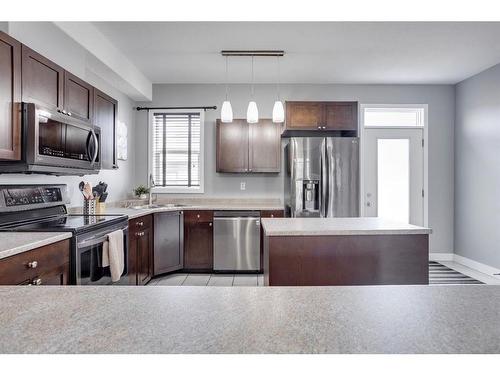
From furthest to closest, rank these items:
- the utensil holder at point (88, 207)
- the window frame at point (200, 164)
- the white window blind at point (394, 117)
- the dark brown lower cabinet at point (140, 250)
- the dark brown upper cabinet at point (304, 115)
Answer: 1. the white window blind at point (394, 117)
2. the window frame at point (200, 164)
3. the dark brown upper cabinet at point (304, 115)
4. the dark brown lower cabinet at point (140, 250)
5. the utensil holder at point (88, 207)

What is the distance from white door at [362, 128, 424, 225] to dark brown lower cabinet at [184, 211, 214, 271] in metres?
2.25

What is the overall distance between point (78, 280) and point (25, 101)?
1.10 metres

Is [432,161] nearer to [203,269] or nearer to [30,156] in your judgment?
[203,269]

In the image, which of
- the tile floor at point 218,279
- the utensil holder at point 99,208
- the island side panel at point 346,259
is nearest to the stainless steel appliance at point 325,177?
the tile floor at point 218,279

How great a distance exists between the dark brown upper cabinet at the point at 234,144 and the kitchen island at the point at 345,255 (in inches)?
98.1

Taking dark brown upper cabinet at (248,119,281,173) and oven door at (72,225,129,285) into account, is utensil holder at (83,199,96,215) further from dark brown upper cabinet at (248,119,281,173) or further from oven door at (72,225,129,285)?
dark brown upper cabinet at (248,119,281,173)

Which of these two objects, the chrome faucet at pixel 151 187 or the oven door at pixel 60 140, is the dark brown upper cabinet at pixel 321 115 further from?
the oven door at pixel 60 140

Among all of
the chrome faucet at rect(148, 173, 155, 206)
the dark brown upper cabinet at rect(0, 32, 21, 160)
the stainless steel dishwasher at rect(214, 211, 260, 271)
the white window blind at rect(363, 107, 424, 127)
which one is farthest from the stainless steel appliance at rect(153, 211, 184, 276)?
the white window blind at rect(363, 107, 424, 127)

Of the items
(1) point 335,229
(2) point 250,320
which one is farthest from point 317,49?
(2) point 250,320

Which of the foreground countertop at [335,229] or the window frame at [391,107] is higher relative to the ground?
the window frame at [391,107]

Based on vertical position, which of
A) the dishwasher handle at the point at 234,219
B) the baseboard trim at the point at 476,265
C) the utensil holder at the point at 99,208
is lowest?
the baseboard trim at the point at 476,265

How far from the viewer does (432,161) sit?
16.4ft

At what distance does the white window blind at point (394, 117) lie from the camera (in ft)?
16.4

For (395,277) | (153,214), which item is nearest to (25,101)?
(153,214)
